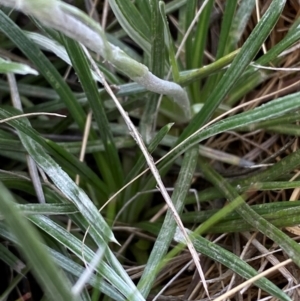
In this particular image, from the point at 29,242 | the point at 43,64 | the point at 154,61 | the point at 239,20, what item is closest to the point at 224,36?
the point at 239,20

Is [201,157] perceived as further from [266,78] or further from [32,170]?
[32,170]

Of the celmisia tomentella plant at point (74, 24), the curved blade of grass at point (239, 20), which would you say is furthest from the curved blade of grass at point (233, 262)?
the curved blade of grass at point (239, 20)

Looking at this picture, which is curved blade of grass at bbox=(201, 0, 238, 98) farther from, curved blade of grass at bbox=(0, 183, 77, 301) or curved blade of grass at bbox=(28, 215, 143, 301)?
curved blade of grass at bbox=(0, 183, 77, 301)

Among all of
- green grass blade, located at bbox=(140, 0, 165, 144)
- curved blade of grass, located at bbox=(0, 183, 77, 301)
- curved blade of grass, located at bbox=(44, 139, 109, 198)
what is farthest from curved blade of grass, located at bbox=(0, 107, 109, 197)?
curved blade of grass, located at bbox=(0, 183, 77, 301)

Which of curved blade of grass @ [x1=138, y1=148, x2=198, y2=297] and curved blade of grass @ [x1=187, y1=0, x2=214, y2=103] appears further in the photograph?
curved blade of grass @ [x1=187, y1=0, x2=214, y2=103]

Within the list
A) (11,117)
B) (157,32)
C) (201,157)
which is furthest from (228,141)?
(11,117)

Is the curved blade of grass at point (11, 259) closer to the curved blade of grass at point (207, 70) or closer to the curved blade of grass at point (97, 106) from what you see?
the curved blade of grass at point (97, 106)
